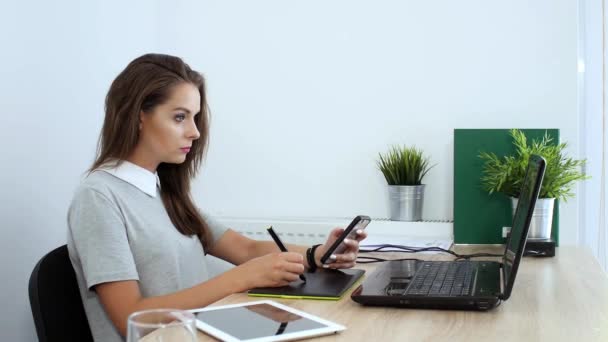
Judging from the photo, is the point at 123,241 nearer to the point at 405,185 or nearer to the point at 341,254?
the point at 341,254

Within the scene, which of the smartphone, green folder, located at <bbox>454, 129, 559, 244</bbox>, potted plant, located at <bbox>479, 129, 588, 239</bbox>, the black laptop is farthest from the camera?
green folder, located at <bbox>454, 129, 559, 244</bbox>

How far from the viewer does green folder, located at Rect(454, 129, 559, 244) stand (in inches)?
77.0

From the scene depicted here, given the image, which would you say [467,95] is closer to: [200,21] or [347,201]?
[347,201]

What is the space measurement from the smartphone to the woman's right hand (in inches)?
7.5

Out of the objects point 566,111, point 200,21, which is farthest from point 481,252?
point 200,21

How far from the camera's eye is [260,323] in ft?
3.35

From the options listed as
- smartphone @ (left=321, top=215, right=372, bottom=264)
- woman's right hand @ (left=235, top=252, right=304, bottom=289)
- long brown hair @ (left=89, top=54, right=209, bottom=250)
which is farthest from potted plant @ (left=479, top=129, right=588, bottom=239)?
long brown hair @ (left=89, top=54, right=209, bottom=250)

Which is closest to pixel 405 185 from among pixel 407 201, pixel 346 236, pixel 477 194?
pixel 407 201

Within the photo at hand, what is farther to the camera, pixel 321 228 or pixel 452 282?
pixel 321 228

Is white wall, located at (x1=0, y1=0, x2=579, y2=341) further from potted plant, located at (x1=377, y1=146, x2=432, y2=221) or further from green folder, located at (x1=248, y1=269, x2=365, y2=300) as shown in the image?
green folder, located at (x1=248, y1=269, x2=365, y2=300)

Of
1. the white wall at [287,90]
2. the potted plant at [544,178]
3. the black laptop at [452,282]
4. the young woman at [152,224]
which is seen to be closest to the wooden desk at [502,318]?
the black laptop at [452,282]

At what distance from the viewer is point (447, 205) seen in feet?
7.43

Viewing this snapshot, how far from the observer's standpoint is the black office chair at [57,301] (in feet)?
4.00

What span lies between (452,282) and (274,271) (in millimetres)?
368
